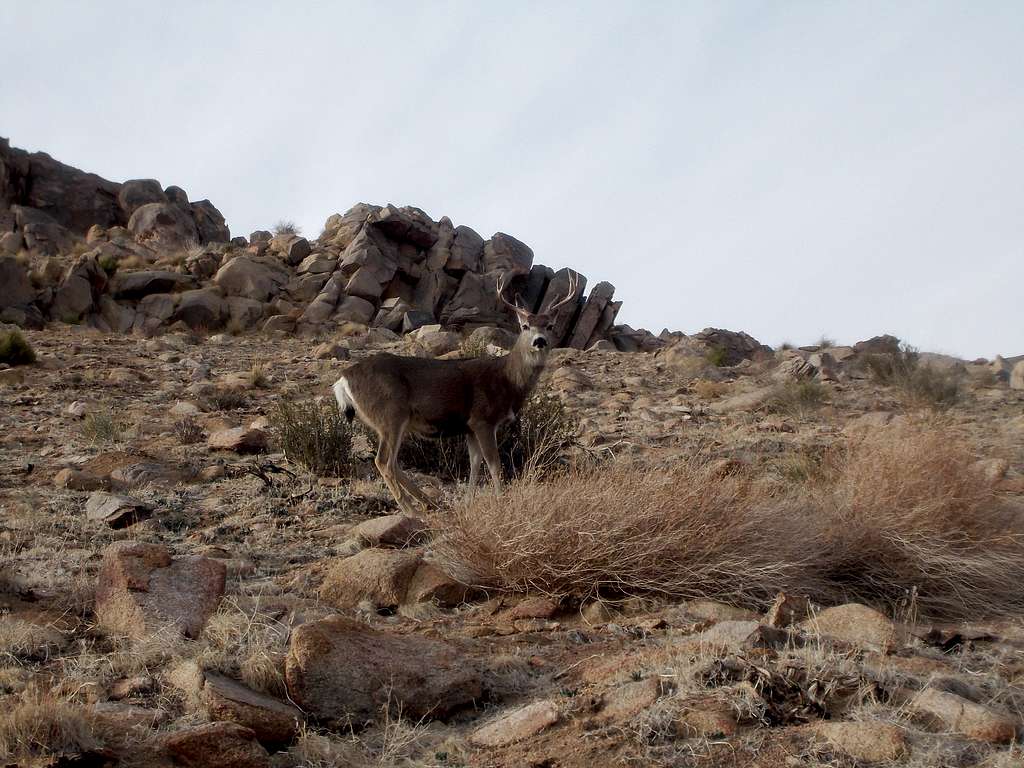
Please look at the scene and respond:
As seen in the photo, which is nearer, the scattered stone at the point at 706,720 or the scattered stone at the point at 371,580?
the scattered stone at the point at 706,720

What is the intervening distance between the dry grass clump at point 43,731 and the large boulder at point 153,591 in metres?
1.24

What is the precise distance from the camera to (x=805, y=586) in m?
6.05

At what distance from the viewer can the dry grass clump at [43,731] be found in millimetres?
3312

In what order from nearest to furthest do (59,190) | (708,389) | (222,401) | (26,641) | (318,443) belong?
(26,641) → (318,443) → (222,401) → (708,389) → (59,190)

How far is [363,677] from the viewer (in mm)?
4164

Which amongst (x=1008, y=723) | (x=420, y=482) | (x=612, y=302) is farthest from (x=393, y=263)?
(x=1008, y=723)

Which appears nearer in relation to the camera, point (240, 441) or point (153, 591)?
point (153, 591)

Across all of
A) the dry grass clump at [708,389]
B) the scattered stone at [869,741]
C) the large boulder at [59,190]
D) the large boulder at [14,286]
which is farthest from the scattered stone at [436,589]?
the large boulder at [59,190]

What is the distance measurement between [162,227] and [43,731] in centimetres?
3573

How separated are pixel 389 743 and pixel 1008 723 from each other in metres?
2.45

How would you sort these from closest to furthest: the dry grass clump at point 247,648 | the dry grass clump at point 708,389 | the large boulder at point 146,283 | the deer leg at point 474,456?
the dry grass clump at point 247,648
the deer leg at point 474,456
the dry grass clump at point 708,389
the large boulder at point 146,283

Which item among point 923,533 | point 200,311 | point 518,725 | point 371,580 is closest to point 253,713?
point 518,725

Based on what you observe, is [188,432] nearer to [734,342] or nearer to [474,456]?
[474,456]

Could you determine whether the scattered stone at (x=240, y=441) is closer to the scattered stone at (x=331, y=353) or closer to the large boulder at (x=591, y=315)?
the scattered stone at (x=331, y=353)
